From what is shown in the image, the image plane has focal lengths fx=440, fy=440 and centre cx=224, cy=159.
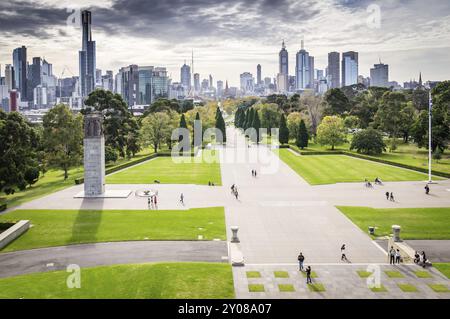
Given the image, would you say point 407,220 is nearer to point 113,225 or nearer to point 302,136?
point 113,225

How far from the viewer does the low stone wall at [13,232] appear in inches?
1096

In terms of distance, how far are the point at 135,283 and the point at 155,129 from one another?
194ft

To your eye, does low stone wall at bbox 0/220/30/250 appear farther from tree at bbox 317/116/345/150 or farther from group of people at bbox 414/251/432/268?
tree at bbox 317/116/345/150

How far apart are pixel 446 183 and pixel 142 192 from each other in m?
32.7

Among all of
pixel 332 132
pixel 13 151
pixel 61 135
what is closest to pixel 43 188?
pixel 61 135

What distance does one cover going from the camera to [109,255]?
25719 millimetres

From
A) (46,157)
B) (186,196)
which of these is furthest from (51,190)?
(186,196)

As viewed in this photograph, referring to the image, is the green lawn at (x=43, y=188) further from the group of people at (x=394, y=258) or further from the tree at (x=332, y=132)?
the tree at (x=332, y=132)

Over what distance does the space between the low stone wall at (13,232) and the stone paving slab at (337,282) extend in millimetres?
15138

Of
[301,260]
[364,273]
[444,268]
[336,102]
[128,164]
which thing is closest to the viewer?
[364,273]

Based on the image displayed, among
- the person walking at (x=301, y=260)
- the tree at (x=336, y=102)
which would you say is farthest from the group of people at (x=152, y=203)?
the tree at (x=336, y=102)

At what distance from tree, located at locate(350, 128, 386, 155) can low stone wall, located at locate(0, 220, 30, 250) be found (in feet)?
176

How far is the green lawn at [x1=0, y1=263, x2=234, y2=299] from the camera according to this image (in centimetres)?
1995
